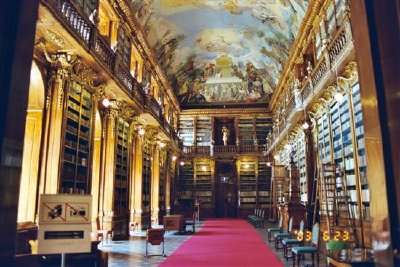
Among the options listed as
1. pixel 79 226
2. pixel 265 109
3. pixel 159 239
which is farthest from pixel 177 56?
pixel 79 226

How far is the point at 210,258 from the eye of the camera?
684cm

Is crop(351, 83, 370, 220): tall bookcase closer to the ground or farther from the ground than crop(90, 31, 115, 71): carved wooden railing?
closer to the ground

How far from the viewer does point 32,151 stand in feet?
22.2

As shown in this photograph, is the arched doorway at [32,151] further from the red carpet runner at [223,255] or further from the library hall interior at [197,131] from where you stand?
the red carpet runner at [223,255]

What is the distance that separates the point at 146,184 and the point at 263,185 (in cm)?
858

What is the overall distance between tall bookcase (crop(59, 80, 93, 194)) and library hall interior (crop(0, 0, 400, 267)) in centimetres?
4

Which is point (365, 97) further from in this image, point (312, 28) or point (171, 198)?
point (171, 198)

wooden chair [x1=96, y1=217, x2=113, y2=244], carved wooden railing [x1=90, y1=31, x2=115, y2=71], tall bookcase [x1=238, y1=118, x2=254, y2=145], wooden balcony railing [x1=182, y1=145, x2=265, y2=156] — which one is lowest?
wooden chair [x1=96, y1=217, x2=113, y2=244]

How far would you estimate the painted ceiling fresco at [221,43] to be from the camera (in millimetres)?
14023

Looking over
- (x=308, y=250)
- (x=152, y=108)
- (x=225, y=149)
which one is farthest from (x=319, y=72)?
(x=225, y=149)

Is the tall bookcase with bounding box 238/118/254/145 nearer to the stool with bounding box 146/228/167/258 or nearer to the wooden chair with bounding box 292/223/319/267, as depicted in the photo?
the stool with bounding box 146/228/167/258

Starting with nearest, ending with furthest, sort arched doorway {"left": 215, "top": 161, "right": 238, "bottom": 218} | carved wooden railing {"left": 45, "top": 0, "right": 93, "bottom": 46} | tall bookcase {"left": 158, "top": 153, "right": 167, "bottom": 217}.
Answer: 1. carved wooden railing {"left": 45, "top": 0, "right": 93, "bottom": 46}
2. tall bookcase {"left": 158, "top": 153, "right": 167, "bottom": 217}
3. arched doorway {"left": 215, "top": 161, "right": 238, "bottom": 218}

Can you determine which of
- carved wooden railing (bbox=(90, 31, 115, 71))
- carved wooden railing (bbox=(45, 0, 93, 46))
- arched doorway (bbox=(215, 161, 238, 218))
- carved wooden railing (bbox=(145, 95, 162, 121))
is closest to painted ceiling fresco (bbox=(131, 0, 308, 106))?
carved wooden railing (bbox=(145, 95, 162, 121))

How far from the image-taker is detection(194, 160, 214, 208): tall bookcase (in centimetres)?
2105
